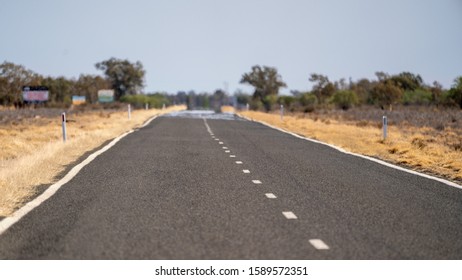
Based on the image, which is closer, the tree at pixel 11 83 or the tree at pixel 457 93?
the tree at pixel 457 93

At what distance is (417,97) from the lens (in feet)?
248

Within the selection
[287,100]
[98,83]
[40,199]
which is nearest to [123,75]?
[98,83]

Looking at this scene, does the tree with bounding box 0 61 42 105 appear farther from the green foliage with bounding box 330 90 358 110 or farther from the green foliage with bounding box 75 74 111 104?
the green foliage with bounding box 330 90 358 110

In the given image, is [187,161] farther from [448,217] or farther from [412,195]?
[448,217]

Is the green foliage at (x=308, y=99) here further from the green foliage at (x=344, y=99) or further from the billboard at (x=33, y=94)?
the billboard at (x=33, y=94)

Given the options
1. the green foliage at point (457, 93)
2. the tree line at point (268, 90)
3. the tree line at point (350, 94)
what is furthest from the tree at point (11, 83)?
the green foliage at point (457, 93)

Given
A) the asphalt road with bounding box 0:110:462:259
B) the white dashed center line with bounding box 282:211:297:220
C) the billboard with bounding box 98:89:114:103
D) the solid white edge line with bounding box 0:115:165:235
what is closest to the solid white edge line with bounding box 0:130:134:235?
the solid white edge line with bounding box 0:115:165:235

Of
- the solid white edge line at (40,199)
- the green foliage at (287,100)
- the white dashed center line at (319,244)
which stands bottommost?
the green foliage at (287,100)

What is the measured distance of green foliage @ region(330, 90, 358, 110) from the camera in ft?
245

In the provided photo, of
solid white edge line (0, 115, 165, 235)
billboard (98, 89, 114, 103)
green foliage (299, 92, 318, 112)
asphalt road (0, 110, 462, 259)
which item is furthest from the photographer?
billboard (98, 89, 114, 103)

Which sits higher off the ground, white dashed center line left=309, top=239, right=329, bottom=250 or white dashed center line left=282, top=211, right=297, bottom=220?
white dashed center line left=309, top=239, right=329, bottom=250

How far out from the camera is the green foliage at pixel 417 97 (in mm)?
73294
